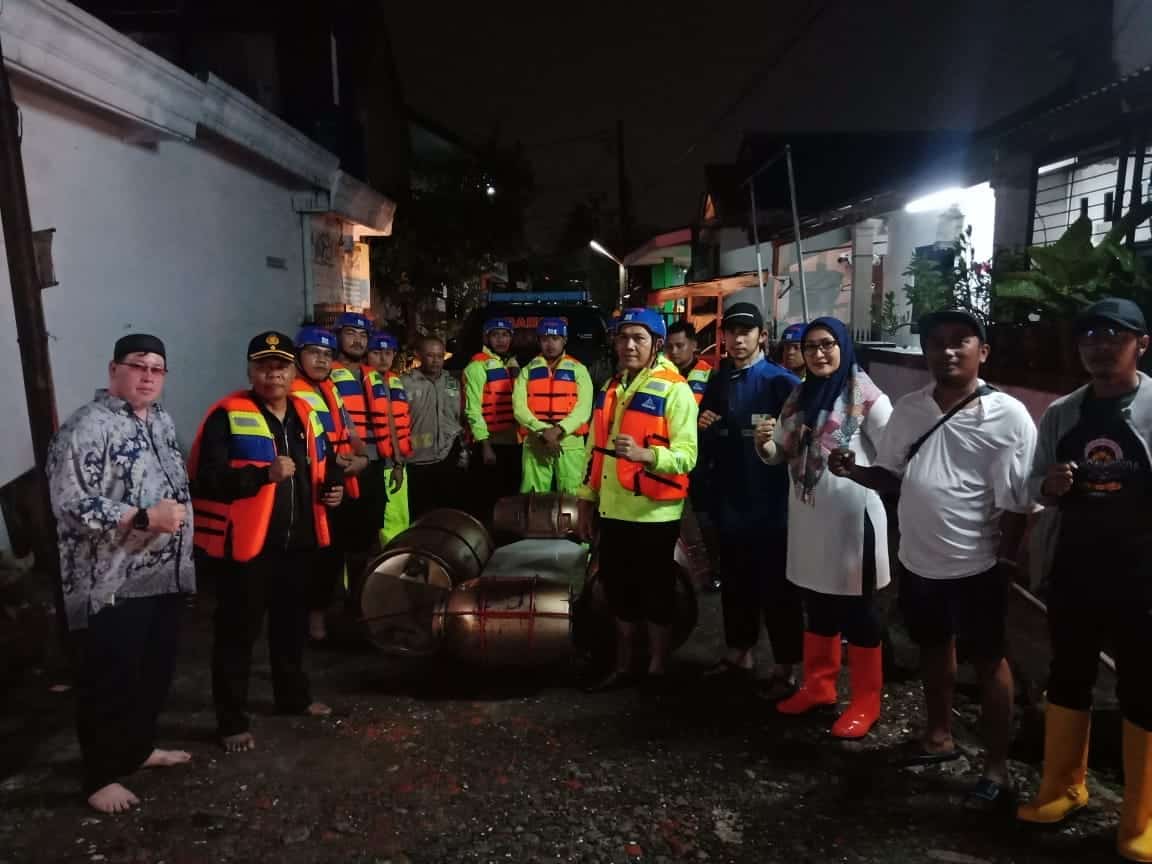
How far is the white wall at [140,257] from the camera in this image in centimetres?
567

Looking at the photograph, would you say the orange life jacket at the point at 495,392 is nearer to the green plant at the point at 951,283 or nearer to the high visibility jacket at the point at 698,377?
the high visibility jacket at the point at 698,377

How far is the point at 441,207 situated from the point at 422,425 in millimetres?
13975

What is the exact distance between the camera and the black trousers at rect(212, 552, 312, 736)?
373 centimetres

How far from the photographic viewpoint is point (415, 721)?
408 centimetres

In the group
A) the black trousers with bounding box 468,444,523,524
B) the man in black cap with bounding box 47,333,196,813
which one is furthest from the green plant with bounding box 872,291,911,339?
the man in black cap with bounding box 47,333,196,813

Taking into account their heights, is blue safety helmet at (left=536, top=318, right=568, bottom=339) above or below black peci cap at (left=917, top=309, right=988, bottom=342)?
above

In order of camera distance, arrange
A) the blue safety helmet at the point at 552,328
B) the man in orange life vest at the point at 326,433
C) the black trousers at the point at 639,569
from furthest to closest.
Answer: the blue safety helmet at the point at 552,328
the man in orange life vest at the point at 326,433
the black trousers at the point at 639,569

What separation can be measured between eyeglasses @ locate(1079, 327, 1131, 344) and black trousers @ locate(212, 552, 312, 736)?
3.52m

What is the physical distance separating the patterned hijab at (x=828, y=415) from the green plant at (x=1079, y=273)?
234 cm

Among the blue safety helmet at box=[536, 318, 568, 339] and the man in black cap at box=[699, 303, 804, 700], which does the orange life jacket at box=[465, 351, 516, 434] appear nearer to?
the blue safety helmet at box=[536, 318, 568, 339]

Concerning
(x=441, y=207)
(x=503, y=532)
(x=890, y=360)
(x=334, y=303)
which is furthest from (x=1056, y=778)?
(x=441, y=207)

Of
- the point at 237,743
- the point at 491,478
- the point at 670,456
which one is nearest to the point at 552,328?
the point at 491,478

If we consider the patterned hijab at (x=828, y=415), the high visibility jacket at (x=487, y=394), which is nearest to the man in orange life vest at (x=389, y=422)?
the high visibility jacket at (x=487, y=394)

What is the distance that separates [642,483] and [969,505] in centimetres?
161
